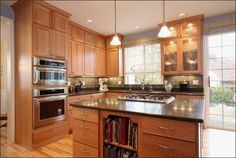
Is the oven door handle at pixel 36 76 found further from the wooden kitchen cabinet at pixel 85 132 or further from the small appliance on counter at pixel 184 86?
the small appliance on counter at pixel 184 86

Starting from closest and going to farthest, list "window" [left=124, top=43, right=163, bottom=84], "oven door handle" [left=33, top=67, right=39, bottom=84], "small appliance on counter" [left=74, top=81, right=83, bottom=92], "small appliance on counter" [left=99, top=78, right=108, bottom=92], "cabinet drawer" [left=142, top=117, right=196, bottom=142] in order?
1. "cabinet drawer" [left=142, top=117, right=196, bottom=142]
2. "oven door handle" [left=33, top=67, right=39, bottom=84]
3. "small appliance on counter" [left=74, top=81, right=83, bottom=92]
4. "window" [left=124, top=43, right=163, bottom=84]
5. "small appliance on counter" [left=99, top=78, right=108, bottom=92]

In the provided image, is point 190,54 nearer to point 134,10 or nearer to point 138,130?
point 134,10

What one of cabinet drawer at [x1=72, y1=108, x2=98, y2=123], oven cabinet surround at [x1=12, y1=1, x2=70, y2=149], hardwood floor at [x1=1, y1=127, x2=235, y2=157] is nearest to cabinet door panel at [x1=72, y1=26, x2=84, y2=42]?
oven cabinet surround at [x1=12, y1=1, x2=70, y2=149]

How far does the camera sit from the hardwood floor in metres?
2.51

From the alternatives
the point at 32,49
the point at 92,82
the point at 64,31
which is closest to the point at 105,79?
the point at 92,82

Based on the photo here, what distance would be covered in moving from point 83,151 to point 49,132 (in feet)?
4.56

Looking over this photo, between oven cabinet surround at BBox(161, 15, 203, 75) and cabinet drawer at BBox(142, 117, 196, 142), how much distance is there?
2.86 meters

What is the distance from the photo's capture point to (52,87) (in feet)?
9.98

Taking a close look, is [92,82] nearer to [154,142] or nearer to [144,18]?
[144,18]

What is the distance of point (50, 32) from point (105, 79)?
274cm

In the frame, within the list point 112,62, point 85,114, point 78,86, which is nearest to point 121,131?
point 85,114

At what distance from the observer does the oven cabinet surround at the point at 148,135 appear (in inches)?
50.4

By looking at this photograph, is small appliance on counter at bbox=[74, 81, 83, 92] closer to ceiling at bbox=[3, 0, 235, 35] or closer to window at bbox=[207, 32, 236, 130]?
ceiling at bbox=[3, 0, 235, 35]

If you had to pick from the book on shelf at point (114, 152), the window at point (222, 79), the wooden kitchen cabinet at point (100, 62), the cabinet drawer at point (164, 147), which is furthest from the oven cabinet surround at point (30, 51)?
the window at point (222, 79)
